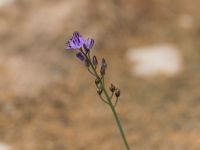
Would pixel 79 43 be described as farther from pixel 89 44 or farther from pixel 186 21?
pixel 186 21

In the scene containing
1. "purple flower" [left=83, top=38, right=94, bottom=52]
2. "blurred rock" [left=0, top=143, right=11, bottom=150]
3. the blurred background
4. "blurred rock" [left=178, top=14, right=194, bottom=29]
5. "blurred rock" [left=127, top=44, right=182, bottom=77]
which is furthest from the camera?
"blurred rock" [left=178, top=14, right=194, bottom=29]

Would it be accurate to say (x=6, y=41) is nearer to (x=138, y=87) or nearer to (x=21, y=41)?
(x=21, y=41)

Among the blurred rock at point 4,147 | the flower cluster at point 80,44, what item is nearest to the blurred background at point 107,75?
the blurred rock at point 4,147

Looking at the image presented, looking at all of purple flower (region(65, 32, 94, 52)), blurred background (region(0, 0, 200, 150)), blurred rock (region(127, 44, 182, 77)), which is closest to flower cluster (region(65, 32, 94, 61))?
purple flower (region(65, 32, 94, 52))

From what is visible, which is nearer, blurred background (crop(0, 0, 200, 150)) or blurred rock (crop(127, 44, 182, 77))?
blurred background (crop(0, 0, 200, 150))

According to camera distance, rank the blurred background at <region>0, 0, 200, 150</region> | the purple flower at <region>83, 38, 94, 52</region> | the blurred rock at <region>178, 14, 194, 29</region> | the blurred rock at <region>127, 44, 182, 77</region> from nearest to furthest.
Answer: the purple flower at <region>83, 38, 94, 52</region>
the blurred background at <region>0, 0, 200, 150</region>
the blurred rock at <region>127, 44, 182, 77</region>
the blurred rock at <region>178, 14, 194, 29</region>

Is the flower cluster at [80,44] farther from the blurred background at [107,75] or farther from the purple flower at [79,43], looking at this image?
the blurred background at [107,75]

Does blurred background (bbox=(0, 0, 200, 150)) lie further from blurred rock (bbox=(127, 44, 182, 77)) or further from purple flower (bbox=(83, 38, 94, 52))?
purple flower (bbox=(83, 38, 94, 52))
